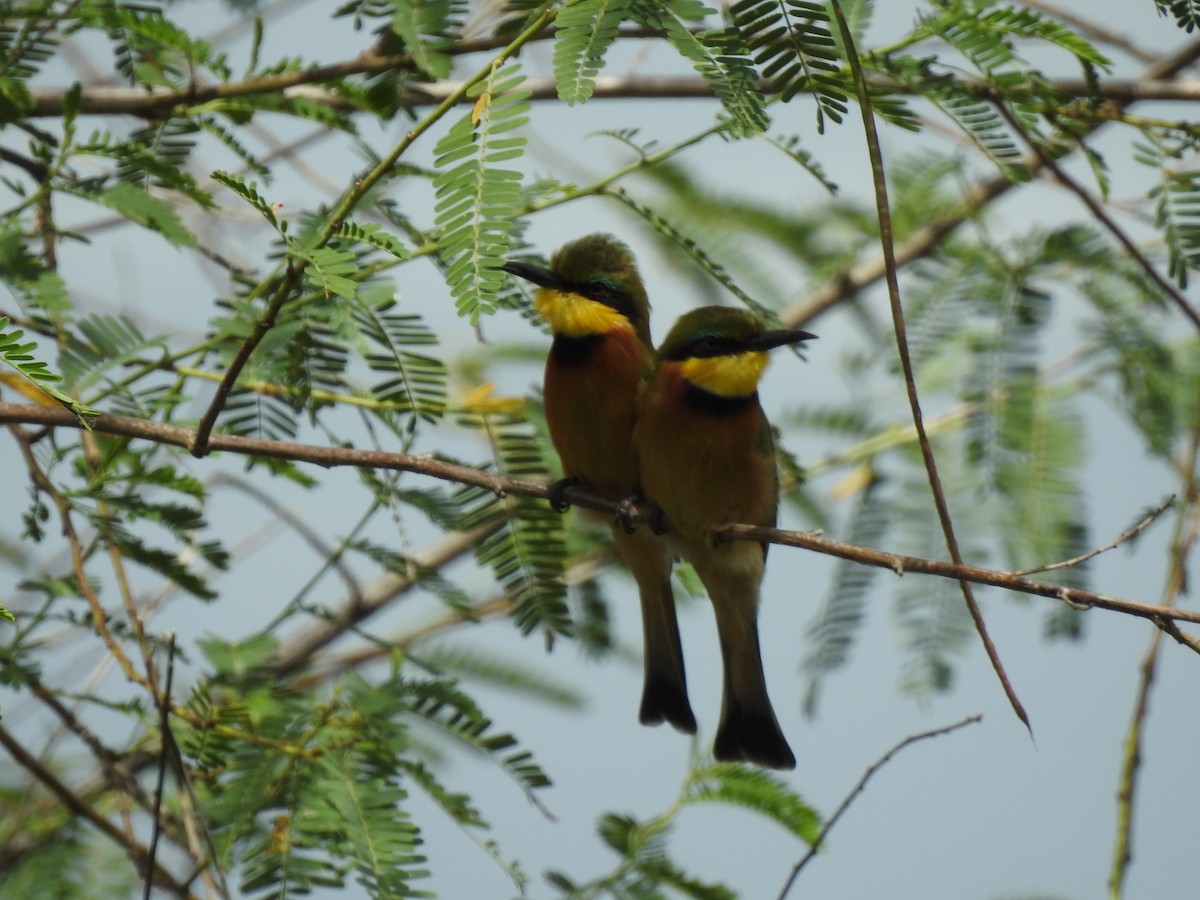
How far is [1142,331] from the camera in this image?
3.23 m

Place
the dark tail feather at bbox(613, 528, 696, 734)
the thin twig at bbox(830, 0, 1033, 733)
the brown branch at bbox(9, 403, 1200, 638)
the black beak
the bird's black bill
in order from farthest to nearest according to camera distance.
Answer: the dark tail feather at bbox(613, 528, 696, 734) < the black beak < the bird's black bill < the brown branch at bbox(9, 403, 1200, 638) < the thin twig at bbox(830, 0, 1033, 733)

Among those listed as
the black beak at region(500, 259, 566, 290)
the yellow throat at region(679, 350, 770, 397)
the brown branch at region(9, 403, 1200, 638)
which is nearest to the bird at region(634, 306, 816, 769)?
the yellow throat at region(679, 350, 770, 397)

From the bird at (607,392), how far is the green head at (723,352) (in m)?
0.17

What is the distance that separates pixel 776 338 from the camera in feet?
8.45

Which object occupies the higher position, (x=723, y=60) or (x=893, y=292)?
(x=723, y=60)

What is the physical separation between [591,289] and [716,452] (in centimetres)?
49

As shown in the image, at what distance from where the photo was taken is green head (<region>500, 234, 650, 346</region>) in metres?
2.92

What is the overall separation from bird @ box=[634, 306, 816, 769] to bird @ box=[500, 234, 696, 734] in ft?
0.19

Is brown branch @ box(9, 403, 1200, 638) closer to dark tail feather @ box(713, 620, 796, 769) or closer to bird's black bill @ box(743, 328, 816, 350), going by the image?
bird's black bill @ box(743, 328, 816, 350)

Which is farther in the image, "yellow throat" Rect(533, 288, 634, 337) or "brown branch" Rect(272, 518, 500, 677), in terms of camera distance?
"brown branch" Rect(272, 518, 500, 677)

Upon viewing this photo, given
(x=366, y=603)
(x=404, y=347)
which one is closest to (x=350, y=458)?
(x=404, y=347)

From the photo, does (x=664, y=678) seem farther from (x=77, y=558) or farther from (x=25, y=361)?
(x=25, y=361)

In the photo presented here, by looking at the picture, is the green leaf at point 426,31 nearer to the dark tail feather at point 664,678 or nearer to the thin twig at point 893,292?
the thin twig at point 893,292

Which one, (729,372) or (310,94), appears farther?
(310,94)
